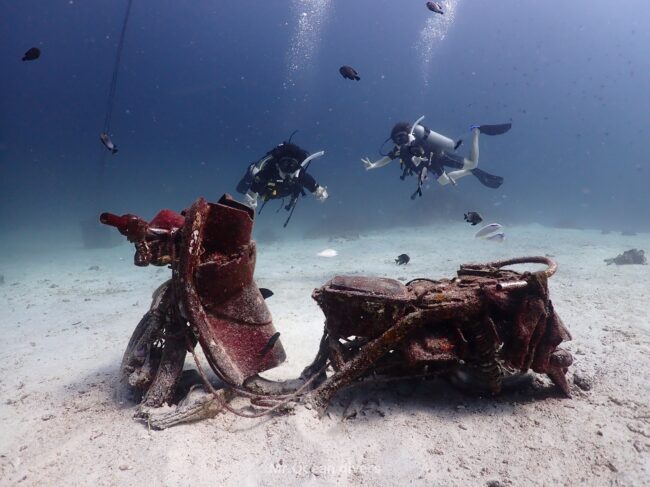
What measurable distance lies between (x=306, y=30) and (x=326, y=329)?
480 ft

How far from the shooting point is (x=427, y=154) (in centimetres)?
902

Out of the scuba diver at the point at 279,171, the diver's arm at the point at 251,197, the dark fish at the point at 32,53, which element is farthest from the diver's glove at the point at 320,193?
the dark fish at the point at 32,53

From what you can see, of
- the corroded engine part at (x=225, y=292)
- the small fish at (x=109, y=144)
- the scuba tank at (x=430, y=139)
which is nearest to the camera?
the corroded engine part at (x=225, y=292)

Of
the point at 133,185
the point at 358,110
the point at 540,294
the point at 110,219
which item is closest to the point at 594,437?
the point at 540,294

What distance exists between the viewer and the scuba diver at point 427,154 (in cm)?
796

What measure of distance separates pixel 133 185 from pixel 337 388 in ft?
296

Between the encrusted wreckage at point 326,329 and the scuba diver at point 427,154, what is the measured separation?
520 centimetres

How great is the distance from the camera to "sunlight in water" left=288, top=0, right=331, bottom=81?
85438mm

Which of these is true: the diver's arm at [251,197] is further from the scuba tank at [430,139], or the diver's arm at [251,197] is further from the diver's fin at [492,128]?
the diver's fin at [492,128]

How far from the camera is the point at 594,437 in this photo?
2133mm

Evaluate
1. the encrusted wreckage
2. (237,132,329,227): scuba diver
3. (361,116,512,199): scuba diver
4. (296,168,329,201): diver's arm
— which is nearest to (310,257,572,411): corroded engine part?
the encrusted wreckage

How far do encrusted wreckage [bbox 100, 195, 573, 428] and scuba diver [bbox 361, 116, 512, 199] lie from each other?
520 cm

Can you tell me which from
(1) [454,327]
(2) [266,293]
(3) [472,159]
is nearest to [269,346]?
(2) [266,293]

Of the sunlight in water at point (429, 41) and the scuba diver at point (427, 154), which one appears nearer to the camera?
the scuba diver at point (427, 154)
